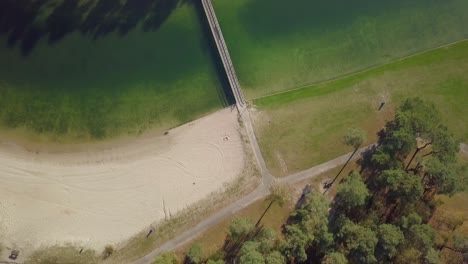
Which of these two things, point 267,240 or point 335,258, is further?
point 267,240

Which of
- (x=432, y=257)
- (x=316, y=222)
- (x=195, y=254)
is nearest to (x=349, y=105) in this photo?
(x=316, y=222)

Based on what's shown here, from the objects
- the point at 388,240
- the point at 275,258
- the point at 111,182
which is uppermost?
the point at 111,182

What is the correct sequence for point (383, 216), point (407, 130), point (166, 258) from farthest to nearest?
point (383, 216) < point (407, 130) < point (166, 258)

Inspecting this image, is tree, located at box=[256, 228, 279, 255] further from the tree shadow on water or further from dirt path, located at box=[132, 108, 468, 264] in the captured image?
the tree shadow on water

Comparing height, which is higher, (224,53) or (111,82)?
(111,82)

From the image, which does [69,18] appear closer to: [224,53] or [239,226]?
[224,53]

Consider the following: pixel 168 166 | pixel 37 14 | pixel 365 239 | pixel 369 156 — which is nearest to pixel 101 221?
pixel 168 166

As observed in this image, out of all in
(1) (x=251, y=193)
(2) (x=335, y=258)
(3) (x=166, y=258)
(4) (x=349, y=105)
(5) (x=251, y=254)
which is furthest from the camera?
(4) (x=349, y=105)
